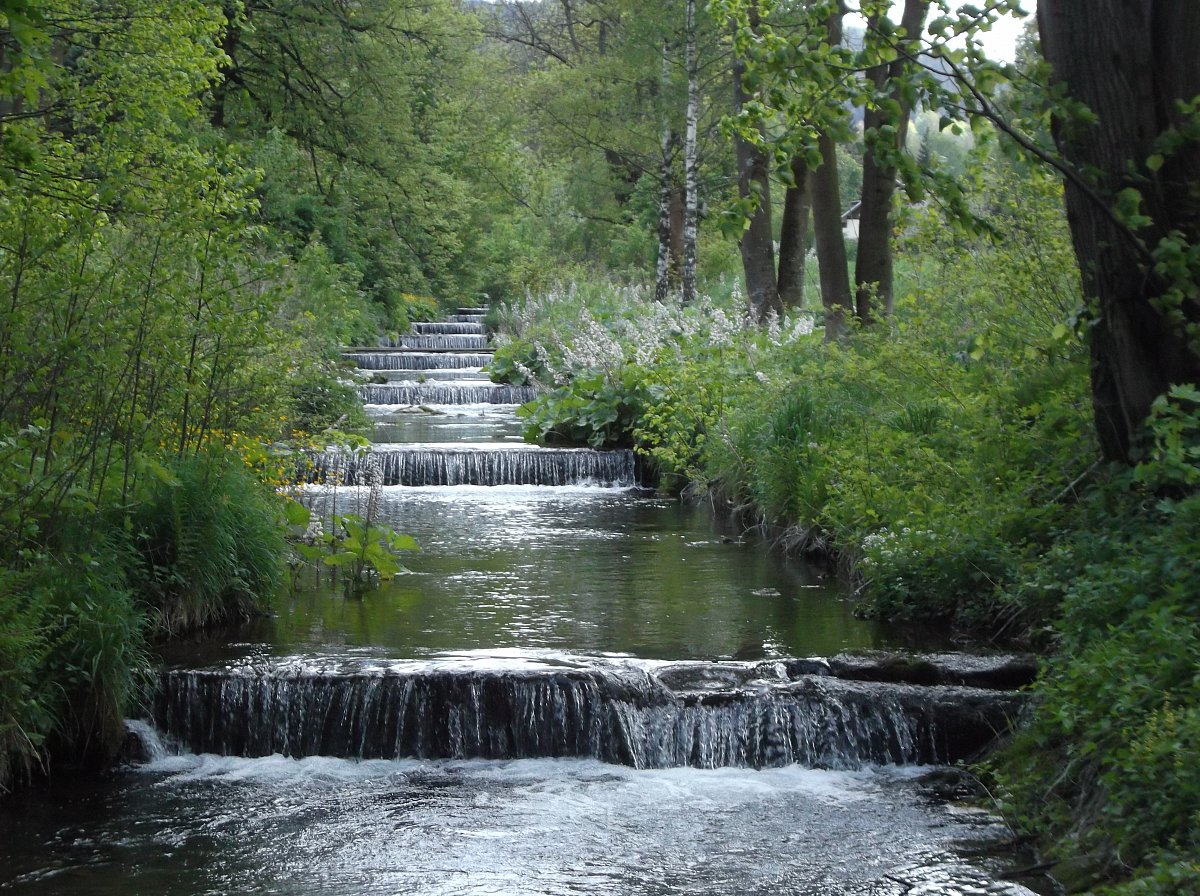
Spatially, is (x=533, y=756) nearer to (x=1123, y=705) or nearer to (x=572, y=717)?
(x=572, y=717)

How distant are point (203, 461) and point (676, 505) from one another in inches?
261

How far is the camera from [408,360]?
2598 cm

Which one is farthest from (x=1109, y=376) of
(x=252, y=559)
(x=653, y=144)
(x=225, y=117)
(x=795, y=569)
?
(x=653, y=144)

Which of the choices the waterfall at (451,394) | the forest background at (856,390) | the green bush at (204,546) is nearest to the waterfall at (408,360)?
the waterfall at (451,394)

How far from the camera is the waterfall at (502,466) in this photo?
15.4m

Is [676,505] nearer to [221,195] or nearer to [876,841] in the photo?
[221,195]

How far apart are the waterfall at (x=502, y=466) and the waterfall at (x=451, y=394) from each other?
6.78 m

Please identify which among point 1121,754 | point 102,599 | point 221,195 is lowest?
point 1121,754

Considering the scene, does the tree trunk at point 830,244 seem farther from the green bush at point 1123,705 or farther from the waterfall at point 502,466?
the green bush at point 1123,705

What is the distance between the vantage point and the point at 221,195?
874 cm

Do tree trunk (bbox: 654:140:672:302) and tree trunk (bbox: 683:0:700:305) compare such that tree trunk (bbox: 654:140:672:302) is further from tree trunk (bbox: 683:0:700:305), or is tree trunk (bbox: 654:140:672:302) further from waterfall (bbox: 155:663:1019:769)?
waterfall (bbox: 155:663:1019:769)

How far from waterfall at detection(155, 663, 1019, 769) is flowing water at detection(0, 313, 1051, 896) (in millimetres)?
12

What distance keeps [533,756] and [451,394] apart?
53.3ft

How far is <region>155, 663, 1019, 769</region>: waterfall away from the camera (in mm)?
6859
